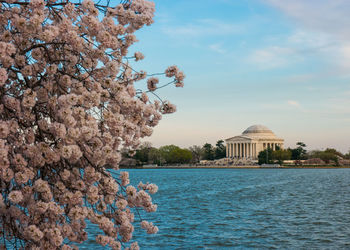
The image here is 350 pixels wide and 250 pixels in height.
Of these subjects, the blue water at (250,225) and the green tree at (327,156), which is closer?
the blue water at (250,225)

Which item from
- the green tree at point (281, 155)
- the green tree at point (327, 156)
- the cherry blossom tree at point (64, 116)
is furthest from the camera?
the green tree at point (281, 155)

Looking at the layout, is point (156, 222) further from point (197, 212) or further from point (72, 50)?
point (72, 50)

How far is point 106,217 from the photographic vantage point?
750 cm

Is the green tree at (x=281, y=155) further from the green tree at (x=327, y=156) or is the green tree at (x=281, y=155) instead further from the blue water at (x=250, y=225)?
the blue water at (x=250, y=225)

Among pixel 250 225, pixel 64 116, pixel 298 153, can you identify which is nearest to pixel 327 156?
pixel 298 153

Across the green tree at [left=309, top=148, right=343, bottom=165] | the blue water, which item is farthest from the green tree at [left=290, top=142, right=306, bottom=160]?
the blue water

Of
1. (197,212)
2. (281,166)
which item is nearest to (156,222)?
(197,212)

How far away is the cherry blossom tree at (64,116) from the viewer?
6.36 m

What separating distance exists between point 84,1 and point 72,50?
807 mm

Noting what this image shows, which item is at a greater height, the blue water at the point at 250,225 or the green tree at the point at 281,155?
the green tree at the point at 281,155

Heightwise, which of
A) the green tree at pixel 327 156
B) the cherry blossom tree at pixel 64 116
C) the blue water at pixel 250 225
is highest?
the green tree at pixel 327 156

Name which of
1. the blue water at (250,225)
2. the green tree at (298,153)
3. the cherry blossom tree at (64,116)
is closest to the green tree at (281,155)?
the green tree at (298,153)

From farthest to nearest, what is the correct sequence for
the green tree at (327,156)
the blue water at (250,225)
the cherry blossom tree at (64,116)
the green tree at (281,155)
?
the green tree at (281,155), the green tree at (327,156), the blue water at (250,225), the cherry blossom tree at (64,116)

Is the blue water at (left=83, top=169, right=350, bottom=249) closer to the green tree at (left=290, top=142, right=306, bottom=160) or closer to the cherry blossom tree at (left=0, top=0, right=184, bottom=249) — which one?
the cherry blossom tree at (left=0, top=0, right=184, bottom=249)
